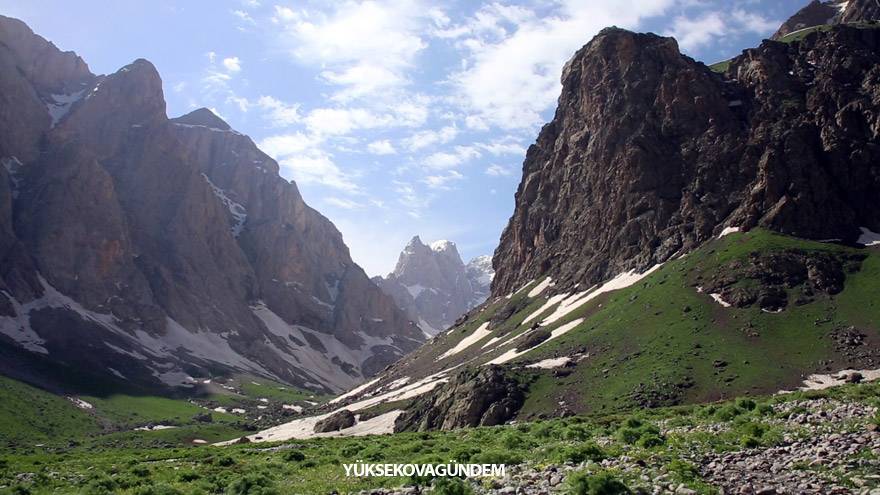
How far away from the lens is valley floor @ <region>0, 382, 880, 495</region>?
704 inches

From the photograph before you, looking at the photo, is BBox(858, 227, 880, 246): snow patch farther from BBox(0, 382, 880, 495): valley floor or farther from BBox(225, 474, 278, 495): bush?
BBox(225, 474, 278, 495): bush

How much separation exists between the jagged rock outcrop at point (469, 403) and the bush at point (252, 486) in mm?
60369

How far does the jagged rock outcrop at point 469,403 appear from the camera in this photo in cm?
8544

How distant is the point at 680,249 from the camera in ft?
414

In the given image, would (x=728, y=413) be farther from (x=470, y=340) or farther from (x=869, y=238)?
(x=470, y=340)

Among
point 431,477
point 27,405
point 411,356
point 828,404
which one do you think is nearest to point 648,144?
point 411,356

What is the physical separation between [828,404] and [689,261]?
9188cm

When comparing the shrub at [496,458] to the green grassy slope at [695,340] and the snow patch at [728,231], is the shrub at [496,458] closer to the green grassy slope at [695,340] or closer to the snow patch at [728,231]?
the green grassy slope at [695,340]

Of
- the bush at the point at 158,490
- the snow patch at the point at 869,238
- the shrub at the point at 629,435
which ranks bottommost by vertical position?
the bush at the point at 158,490

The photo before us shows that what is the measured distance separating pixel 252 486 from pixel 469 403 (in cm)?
6592

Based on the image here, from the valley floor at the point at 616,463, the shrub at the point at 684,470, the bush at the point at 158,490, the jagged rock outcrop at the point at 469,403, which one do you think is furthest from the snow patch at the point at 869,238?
the bush at the point at 158,490

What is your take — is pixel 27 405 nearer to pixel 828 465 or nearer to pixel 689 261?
pixel 689 261

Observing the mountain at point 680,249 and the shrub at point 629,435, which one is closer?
the shrub at point 629,435

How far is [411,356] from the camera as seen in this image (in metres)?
191
